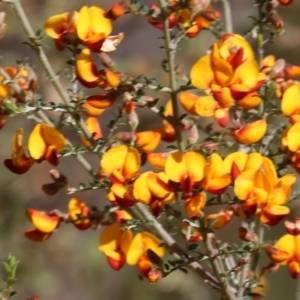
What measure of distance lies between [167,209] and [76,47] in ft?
0.59

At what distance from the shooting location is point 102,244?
1.94 feet

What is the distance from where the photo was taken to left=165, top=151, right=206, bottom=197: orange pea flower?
488mm

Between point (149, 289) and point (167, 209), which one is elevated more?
point (167, 209)

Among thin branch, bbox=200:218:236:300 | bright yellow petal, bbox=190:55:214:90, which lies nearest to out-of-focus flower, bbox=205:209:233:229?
thin branch, bbox=200:218:236:300

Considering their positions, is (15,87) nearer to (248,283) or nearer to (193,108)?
(193,108)

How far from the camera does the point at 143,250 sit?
0.57 metres

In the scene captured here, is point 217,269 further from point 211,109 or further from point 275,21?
point 275,21

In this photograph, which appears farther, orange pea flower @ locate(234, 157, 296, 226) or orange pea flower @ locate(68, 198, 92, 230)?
orange pea flower @ locate(68, 198, 92, 230)

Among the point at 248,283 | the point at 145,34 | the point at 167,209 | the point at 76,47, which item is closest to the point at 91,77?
the point at 76,47

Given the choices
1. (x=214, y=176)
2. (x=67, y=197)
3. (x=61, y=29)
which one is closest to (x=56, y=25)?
(x=61, y=29)

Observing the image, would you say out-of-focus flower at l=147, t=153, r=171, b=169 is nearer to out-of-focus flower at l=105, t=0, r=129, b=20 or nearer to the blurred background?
out-of-focus flower at l=105, t=0, r=129, b=20

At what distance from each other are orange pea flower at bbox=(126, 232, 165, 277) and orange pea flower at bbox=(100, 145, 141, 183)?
0.08m

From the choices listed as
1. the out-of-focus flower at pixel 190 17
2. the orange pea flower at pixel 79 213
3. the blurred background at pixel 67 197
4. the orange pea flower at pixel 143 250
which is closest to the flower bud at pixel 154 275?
the orange pea flower at pixel 143 250

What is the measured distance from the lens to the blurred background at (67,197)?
1453 mm
